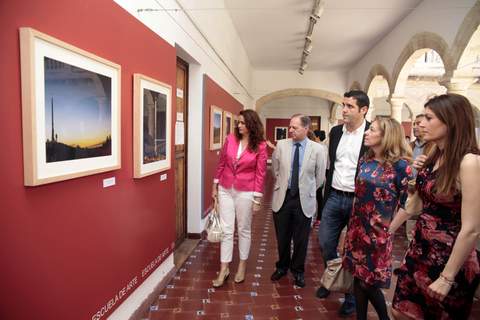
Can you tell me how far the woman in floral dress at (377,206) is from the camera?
2.24m

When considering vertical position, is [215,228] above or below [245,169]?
below

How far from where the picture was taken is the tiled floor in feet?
9.74

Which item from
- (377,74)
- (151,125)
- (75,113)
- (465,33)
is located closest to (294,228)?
(151,125)

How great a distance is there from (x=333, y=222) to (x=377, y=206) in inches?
34.6

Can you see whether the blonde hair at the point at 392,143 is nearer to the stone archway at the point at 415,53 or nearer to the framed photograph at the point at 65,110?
the framed photograph at the point at 65,110

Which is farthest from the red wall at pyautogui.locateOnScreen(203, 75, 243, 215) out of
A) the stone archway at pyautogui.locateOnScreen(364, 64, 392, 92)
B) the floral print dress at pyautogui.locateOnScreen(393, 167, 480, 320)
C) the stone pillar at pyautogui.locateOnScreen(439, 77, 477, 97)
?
the stone archway at pyautogui.locateOnScreen(364, 64, 392, 92)

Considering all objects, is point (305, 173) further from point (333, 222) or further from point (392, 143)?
point (392, 143)

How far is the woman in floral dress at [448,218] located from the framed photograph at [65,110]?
184 cm

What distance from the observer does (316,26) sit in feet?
26.4

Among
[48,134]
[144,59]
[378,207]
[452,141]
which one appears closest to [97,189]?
[48,134]

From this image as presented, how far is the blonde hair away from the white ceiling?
135 inches

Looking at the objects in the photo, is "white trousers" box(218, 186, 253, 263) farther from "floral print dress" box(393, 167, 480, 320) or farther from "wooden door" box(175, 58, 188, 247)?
"floral print dress" box(393, 167, 480, 320)

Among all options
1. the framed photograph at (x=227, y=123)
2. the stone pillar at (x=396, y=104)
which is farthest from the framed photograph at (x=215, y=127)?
the stone pillar at (x=396, y=104)

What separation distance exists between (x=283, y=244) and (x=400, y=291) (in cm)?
180
